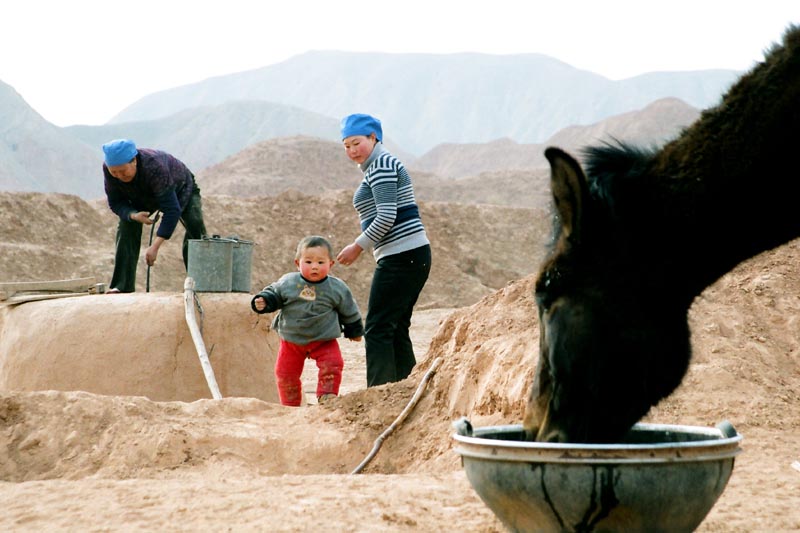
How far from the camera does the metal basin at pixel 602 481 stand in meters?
2.40

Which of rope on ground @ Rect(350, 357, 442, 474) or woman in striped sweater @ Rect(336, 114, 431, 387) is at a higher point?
woman in striped sweater @ Rect(336, 114, 431, 387)

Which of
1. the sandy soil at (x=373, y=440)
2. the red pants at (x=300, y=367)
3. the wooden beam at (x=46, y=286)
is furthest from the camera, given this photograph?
the wooden beam at (x=46, y=286)

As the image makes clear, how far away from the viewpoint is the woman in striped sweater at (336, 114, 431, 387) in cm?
565

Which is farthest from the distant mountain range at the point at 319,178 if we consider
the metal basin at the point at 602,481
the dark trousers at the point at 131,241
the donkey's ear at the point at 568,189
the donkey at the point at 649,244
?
the metal basin at the point at 602,481

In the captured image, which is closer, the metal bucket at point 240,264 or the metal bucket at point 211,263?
the metal bucket at point 211,263

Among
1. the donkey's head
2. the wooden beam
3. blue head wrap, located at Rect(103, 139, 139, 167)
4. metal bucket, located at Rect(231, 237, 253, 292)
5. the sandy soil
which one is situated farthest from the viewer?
the wooden beam

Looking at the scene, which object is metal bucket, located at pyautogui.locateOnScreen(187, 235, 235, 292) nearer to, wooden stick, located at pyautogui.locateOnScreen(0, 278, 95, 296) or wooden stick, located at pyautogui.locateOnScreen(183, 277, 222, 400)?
wooden stick, located at pyautogui.locateOnScreen(183, 277, 222, 400)

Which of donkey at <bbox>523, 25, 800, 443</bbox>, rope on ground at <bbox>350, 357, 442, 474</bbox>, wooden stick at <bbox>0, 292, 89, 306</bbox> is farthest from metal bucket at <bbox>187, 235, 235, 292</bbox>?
donkey at <bbox>523, 25, 800, 443</bbox>

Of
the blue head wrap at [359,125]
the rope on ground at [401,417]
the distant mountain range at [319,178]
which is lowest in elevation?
the rope on ground at [401,417]

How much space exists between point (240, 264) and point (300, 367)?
1.50 metres

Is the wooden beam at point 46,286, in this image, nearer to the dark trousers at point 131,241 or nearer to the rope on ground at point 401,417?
the dark trousers at point 131,241

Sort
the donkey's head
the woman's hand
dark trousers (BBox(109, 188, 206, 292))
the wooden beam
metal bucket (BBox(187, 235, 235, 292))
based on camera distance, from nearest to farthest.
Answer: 1. the donkey's head
2. the woman's hand
3. metal bucket (BBox(187, 235, 235, 292))
4. the wooden beam
5. dark trousers (BBox(109, 188, 206, 292))

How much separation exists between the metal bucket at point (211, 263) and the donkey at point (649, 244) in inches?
185

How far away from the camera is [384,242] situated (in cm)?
574
